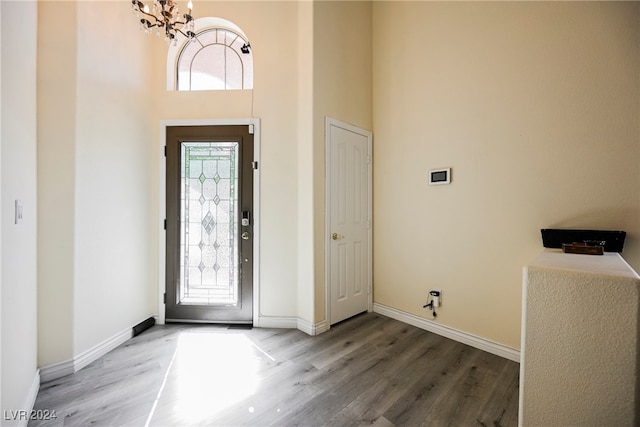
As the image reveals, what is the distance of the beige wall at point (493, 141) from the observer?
67.2 inches

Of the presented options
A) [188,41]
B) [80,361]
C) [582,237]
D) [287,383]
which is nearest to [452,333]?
[582,237]

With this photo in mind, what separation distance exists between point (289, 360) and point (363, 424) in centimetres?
78

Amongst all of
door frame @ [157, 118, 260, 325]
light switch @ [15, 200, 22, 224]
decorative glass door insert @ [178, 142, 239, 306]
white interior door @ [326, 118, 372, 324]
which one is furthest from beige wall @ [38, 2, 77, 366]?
white interior door @ [326, 118, 372, 324]

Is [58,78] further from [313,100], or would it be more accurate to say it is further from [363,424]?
[363,424]

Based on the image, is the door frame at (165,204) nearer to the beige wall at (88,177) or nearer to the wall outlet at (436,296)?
the beige wall at (88,177)

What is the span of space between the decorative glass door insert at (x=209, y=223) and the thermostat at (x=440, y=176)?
196 cm

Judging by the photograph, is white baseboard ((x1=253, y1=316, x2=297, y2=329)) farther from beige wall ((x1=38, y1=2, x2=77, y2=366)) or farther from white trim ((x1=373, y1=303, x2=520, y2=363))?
beige wall ((x1=38, y1=2, x2=77, y2=366))

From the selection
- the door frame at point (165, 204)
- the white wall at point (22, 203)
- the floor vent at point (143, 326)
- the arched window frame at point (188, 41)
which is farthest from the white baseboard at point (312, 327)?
the arched window frame at point (188, 41)

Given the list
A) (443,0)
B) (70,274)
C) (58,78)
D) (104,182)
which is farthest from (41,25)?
(443,0)

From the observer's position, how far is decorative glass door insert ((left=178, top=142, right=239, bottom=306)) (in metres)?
2.67

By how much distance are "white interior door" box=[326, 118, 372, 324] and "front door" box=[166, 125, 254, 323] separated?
82cm

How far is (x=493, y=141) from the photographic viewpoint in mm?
2164

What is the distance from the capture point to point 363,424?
1445 millimetres

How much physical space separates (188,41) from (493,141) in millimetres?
3162
